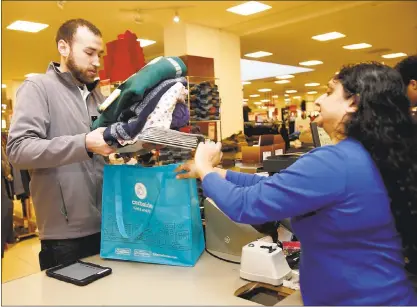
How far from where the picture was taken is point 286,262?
1298 mm

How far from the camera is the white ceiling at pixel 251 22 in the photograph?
5172mm

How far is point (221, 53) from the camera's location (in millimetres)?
6598

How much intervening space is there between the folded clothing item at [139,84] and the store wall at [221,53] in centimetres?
480

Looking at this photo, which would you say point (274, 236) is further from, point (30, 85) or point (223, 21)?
point (223, 21)

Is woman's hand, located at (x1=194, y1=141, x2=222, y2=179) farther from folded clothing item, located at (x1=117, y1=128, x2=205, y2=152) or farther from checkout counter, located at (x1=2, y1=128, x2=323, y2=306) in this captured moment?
checkout counter, located at (x1=2, y1=128, x2=323, y2=306)

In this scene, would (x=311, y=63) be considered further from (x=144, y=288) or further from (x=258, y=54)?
(x=144, y=288)

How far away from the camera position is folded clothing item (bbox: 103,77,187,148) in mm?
1254

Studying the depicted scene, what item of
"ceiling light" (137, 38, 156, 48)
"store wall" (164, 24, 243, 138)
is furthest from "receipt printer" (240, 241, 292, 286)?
"ceiling light" (137, 38, 156, 48)

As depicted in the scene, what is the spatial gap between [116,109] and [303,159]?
0.67 metres

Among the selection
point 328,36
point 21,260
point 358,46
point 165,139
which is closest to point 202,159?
point 165,139

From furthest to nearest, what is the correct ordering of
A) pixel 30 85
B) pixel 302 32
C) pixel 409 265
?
pixel 302 32, pixel 30 85, pixel 409 265

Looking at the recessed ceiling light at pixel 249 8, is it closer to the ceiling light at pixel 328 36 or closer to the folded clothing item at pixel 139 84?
the ceiling light at pixel 328 36

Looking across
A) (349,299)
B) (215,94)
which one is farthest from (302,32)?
(349,299)

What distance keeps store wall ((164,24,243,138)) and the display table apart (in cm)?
488
